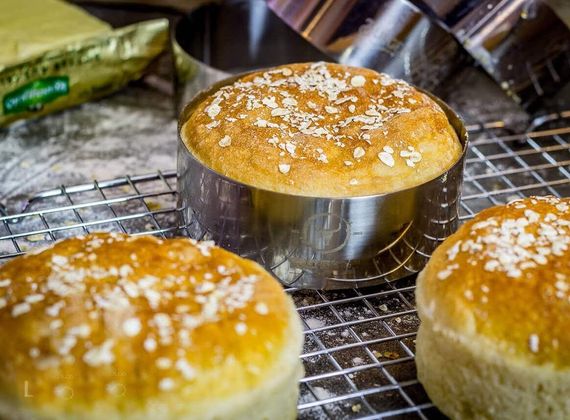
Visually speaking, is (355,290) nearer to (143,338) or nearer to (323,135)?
(323,135)

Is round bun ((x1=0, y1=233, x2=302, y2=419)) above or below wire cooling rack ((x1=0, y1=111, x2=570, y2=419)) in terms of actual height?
above

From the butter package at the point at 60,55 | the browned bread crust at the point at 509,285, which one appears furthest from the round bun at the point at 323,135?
the butter package at the point at 60,55

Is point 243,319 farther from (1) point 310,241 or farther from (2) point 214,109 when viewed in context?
(2) point 214,109

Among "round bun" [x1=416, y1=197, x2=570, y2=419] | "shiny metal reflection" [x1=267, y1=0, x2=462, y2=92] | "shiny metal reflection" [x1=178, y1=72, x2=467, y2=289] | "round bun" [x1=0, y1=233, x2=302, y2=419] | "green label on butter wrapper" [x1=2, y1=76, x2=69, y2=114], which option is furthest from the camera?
"green label on butter wrapper" [x1=2, y1=76, x2=69, y2=114]

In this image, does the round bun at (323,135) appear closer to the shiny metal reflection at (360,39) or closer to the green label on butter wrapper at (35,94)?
the shiny metal reflection at (360,39)

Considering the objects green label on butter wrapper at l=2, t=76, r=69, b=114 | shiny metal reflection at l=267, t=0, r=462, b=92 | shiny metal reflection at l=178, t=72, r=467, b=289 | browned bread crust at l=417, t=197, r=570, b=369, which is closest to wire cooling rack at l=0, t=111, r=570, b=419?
shiny metal reflection at l=178, t=72, r=467, b=289

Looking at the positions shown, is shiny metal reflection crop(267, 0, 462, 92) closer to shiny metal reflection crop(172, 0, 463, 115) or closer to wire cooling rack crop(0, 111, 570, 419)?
shiny metal reflection crop(172, 0, 463, 115)
